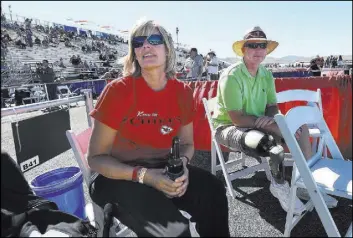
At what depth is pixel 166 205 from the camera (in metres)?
1.56

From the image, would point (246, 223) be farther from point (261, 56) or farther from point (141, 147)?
point (261, 56)

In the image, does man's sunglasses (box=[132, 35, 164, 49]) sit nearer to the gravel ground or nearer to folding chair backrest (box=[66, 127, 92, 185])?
folding chair backrest (box=[66, 127, 92, 185])

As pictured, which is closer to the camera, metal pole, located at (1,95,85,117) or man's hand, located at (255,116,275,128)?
metal pole, located at (1,95,85,117)

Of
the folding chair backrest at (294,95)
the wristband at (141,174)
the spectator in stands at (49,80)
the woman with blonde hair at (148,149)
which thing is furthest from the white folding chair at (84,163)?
the spectator in stands at (49,80)

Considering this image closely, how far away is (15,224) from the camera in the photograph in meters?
1.34

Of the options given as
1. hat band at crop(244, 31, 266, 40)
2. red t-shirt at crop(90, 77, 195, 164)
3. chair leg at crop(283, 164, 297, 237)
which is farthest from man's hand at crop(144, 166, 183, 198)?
hat band at crop(244, 31, 266, 40)

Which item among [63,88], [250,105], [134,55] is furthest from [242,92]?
[63,88]

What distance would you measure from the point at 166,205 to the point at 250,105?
75.1 inches

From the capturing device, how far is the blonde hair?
78.0 inches

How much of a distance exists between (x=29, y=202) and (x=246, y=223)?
192 cm

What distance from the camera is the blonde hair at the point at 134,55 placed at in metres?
1.98

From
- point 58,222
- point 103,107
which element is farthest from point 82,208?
point 103,107

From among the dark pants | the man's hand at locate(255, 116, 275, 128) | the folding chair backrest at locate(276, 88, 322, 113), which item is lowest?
the dark pants

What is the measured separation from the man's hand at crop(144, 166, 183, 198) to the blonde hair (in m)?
0.75
